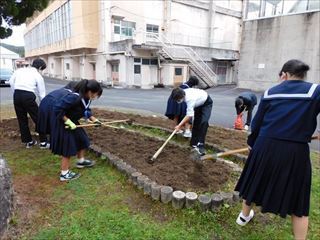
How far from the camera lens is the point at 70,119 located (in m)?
3.80

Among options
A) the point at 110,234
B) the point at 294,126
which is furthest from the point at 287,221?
the point at 110,234

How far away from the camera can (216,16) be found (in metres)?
28.3

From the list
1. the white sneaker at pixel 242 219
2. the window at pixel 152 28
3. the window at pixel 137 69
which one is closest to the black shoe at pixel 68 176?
the white sneaker at pixel 242 219

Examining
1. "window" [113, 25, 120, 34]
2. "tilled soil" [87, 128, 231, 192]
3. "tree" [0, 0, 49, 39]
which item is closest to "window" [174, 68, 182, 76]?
"window" [113, 25, 120, 34]

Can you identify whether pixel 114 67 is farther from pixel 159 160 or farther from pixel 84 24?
pixel 159 160

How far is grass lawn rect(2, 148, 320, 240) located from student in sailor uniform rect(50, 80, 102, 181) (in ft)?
1.47

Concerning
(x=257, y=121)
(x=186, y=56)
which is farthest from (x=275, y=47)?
(x=257, y=121)

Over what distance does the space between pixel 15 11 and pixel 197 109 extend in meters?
5.34

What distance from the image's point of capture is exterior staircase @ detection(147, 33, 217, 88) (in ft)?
70.7

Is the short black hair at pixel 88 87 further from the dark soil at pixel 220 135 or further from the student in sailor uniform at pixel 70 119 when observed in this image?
the dark soil at pixel 220 135

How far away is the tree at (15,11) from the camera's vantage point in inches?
263

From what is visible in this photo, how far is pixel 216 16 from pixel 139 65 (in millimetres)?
11970

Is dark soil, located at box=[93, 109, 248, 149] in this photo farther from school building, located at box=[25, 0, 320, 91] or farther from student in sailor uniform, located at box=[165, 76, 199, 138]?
school building, located at box=[25, 0, 320, 91]

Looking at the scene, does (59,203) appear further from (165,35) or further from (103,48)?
(165,35)
